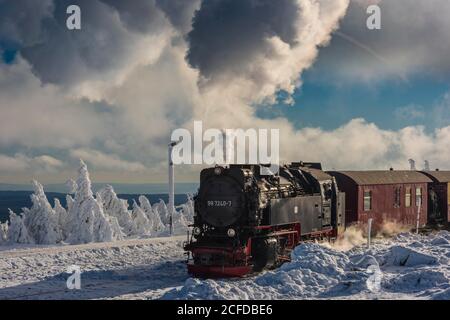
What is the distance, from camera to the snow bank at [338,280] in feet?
43.1

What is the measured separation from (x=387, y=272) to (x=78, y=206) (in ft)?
73.8

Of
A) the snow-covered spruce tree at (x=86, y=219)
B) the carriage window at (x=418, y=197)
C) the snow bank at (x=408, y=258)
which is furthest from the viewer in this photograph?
the snow-covered spruce tree at (x=86, y=219)

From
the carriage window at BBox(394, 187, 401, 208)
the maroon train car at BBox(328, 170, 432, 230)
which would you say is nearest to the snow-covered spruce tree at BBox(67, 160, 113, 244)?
the maroon train car at BBox(328, 170, 432, 230)

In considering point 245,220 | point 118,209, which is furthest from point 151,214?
point 245,220

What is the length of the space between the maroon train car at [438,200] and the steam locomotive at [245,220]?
46.2ft

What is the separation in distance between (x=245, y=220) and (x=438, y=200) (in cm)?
1804

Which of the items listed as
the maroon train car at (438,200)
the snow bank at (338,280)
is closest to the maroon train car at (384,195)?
the maroon train car at (438,200)

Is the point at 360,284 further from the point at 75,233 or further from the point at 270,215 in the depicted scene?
the point at 75,233

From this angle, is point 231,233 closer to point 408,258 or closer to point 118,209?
point 408,258

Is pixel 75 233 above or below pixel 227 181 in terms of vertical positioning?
below

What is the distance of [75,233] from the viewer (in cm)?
3303

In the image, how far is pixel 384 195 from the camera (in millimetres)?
26234
